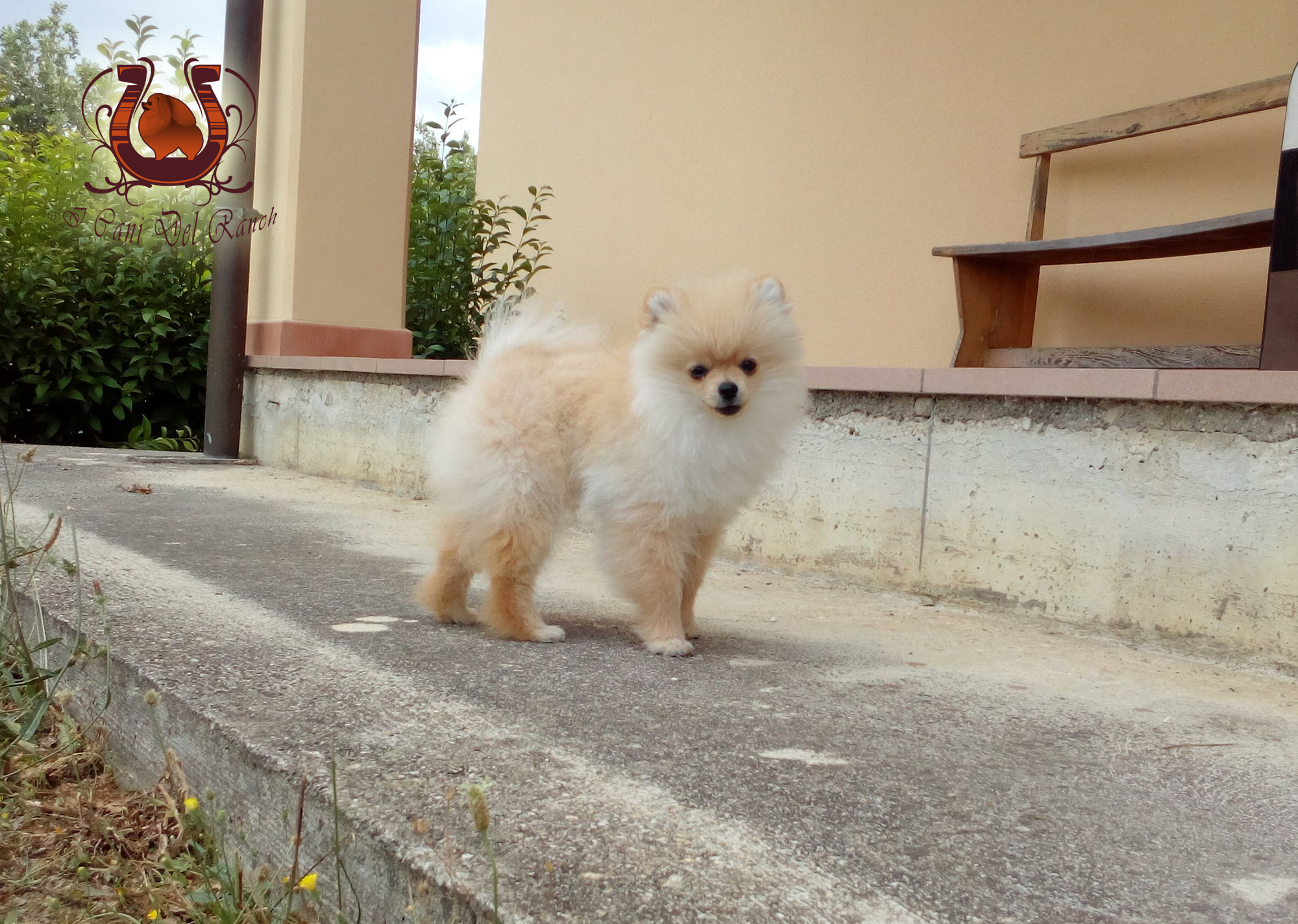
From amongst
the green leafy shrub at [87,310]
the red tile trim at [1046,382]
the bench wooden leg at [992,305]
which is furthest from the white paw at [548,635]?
the green leafy shrub at [87,310]

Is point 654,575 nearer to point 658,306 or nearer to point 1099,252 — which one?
point 658,306

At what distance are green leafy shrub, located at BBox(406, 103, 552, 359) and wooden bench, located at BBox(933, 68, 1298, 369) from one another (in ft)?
11.5

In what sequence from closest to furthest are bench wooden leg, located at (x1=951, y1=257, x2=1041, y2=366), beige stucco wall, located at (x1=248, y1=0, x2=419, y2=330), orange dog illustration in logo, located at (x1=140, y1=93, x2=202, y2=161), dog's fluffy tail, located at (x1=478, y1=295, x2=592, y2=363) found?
dog's fluffy tail, located at (x1=478, y1=295, x2=592, y2=363) → bench wooden leg, located at (x1=951, y1=257, x2=1041, y2=366) → beige stucco wall, located at (x1=248, y1=0, x2=419, y2=330) → orange dog illustration in logo, located at (x1=140, y1=93, x2=202, y2=161)

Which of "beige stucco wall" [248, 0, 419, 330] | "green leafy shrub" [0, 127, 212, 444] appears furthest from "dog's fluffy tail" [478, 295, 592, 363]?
"green leafy shrub" [0, 127, 212, 444]

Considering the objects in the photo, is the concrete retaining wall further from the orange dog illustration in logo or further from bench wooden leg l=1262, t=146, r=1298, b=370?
the orange dog illustration in logo

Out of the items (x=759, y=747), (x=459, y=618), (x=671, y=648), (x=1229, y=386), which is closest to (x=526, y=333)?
(x=459, y=618)

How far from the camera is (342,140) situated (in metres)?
6.71

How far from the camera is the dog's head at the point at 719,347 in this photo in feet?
8.98

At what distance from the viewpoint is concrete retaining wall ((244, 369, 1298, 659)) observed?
2.93m

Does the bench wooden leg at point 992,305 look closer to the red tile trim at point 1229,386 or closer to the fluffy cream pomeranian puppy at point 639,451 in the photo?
the red tile trim at point 1229,386

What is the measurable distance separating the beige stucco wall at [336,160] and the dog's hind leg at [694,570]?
14.7 ft

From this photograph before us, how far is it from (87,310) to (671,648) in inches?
250

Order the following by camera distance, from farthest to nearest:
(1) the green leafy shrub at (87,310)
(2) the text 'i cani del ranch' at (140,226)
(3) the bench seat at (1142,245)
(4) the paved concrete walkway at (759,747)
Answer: (2) the text 'i cani del ranch' at (140,226) → (1) the green leafy shrub at (87,310) → (3) the bench seat at (1142,245) → (4) the paved concrete walkway at (759,747)

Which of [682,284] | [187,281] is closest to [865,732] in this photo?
[682,284]
